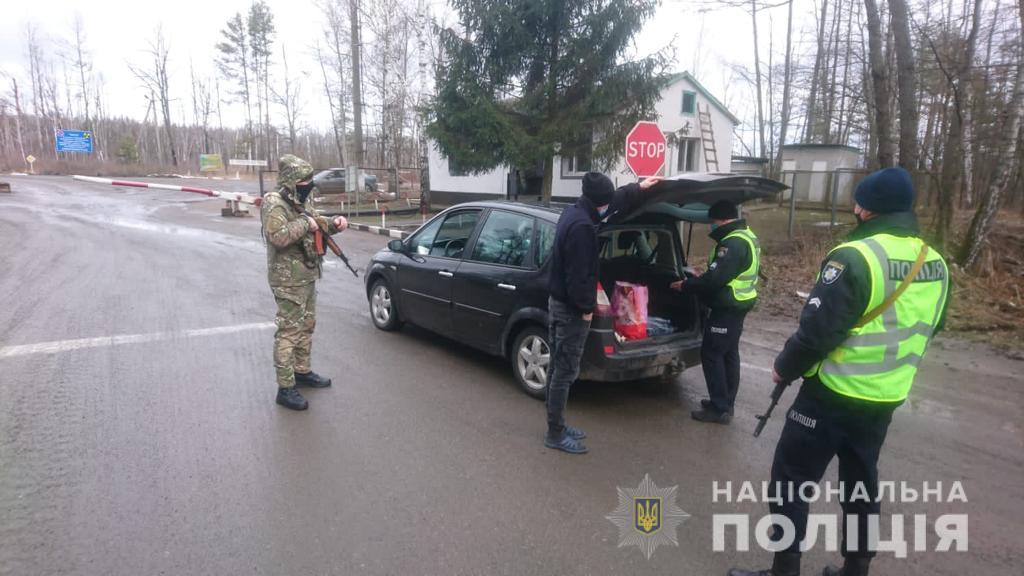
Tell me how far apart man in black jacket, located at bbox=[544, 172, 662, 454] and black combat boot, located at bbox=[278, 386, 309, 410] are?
1.89 m

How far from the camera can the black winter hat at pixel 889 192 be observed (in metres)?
2.51

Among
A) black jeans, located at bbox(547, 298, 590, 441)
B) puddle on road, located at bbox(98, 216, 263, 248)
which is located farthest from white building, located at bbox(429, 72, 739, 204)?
black jeans, located at bbox(547, 298, 590, 441)

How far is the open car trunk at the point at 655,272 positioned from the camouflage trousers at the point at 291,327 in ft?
7.91

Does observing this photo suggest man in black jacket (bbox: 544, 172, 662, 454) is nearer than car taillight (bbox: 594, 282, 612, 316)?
Yes

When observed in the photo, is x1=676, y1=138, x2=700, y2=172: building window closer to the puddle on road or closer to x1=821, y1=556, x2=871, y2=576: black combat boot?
the puddle on road

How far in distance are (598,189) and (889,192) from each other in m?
1.70

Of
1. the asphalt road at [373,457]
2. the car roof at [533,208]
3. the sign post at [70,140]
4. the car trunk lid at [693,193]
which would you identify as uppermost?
the sign post at [70,140]

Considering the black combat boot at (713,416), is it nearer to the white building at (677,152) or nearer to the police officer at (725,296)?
the police officer at (725,296)

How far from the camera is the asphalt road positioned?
2963mm

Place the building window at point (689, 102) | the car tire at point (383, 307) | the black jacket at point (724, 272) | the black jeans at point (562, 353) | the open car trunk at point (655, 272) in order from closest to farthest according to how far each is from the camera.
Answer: the black jeans at point (562, 353) → the black jacket at point (724, 272) → the open car trunk at point (655, 272) → the car tire at point (383, 307) → the building window at point (689, 102)

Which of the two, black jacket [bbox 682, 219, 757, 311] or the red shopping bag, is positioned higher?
black jacket [bbox 682, 219, 757, 311]

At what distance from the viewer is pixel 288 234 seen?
454cm

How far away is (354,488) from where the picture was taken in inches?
138

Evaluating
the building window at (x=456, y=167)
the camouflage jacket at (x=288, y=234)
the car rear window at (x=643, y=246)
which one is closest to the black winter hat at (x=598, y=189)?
the car rear window at (x=643, y=246)
